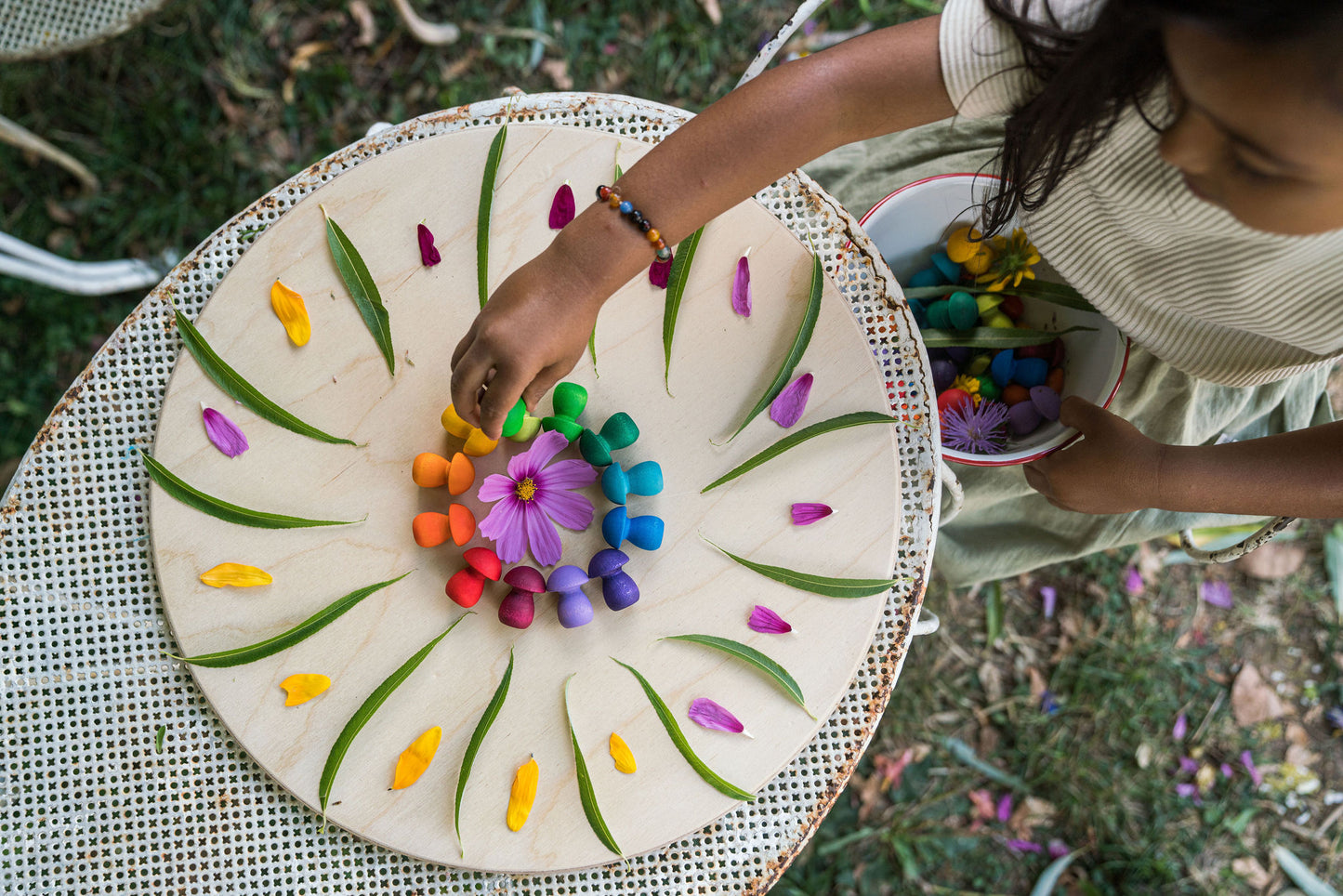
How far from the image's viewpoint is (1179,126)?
632 mm

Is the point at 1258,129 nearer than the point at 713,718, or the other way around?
the point at 1258,129

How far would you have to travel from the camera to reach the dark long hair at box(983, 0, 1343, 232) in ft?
1.76

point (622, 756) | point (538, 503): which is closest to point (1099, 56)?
point (538, 503)

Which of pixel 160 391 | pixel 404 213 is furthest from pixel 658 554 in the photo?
pixel 160 391

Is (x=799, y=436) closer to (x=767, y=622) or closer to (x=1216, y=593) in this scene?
(x=767, y=622)

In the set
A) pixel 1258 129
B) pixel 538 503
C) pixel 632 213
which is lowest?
pixel 538 503

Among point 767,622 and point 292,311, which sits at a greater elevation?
point 292,311

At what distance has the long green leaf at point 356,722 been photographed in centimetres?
84

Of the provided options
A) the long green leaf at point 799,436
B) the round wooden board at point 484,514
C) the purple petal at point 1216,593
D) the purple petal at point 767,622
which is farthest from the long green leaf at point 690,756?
the purple petal at point 1216,593

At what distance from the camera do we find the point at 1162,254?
886 millimetres

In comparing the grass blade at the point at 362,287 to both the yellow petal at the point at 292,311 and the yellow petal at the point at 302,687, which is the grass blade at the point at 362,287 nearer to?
the yellow petal at the point at 292,311

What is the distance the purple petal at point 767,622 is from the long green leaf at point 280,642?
1.27ft

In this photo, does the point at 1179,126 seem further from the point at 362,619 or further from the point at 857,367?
the point at 362,619

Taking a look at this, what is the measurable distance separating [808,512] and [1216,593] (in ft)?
4.04
